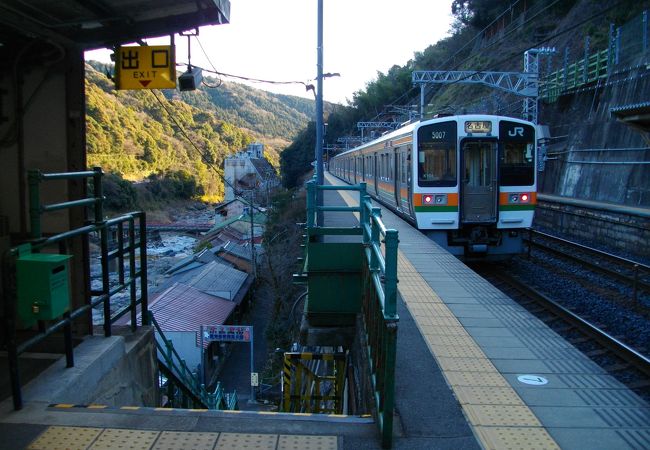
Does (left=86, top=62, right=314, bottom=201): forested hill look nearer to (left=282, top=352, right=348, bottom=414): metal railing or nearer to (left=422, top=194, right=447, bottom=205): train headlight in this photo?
(left=422, top=194, right=447, bottom=205): train headlight

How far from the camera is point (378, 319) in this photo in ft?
12.2

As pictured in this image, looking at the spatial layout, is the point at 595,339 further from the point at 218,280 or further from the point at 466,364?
the point at 218,280

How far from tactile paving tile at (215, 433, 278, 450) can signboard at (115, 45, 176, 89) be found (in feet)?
13.2

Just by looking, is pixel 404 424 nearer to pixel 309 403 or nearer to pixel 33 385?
pixel 33 385

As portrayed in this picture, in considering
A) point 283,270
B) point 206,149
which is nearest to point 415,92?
point 206,149

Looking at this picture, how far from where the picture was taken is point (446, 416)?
3605mm

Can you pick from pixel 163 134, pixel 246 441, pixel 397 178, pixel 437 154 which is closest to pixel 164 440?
pixel 246 441

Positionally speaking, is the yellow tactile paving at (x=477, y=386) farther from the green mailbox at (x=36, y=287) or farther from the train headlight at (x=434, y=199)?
the train headlight at (x=434, y=199)

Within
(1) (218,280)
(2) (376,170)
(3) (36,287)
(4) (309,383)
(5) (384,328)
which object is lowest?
(1) (218,280)

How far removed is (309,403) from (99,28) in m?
5.74

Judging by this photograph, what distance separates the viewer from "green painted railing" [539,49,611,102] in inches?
863

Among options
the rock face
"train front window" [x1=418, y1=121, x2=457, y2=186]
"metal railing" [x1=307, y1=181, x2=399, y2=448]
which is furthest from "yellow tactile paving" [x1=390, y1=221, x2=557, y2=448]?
the rock face

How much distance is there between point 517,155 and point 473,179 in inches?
36.7

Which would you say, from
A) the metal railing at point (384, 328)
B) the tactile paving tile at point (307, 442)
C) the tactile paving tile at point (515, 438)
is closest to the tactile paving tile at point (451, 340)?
the metal railing at point (384, 328)
